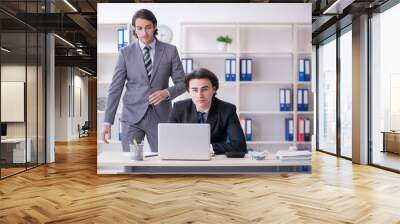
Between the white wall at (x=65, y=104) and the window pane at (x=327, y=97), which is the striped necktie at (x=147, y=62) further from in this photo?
the white wall at (x=65, y=104)

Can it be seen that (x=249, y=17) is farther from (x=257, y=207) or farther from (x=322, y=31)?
(x=322, y=31)

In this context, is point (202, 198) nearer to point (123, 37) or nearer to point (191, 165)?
point (191, 165)

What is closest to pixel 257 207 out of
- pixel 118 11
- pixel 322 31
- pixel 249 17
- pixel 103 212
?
pixel 103 212

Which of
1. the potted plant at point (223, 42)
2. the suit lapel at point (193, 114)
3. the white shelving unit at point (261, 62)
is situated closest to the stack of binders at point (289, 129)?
the white shelving unit at point (261, 62)

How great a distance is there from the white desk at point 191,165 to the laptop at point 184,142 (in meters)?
0.06

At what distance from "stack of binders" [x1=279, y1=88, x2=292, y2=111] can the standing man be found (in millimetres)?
1297

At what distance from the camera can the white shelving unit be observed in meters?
5.51

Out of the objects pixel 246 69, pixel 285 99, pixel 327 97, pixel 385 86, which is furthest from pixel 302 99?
pixel 327 97

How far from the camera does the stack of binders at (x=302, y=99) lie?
5547 mm

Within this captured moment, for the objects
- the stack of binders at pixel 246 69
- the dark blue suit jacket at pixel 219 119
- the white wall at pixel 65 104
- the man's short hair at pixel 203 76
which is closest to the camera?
the dark blue suit jacket at pixel 219 119

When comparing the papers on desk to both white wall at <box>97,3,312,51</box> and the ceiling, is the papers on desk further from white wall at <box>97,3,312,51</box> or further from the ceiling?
the ceiling

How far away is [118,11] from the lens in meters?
5.52

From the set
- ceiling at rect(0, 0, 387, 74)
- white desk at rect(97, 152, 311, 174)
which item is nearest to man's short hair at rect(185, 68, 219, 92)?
white desk at rect(97, 152, 311, 174)

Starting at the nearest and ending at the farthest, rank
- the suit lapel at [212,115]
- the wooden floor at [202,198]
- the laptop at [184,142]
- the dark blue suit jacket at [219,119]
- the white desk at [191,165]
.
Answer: the white desk at [191,165], the laptop at [184,142], the wooden floor at [202,198], the dark blue suit jacket at [219,119], the suit lapel at [212,115]
